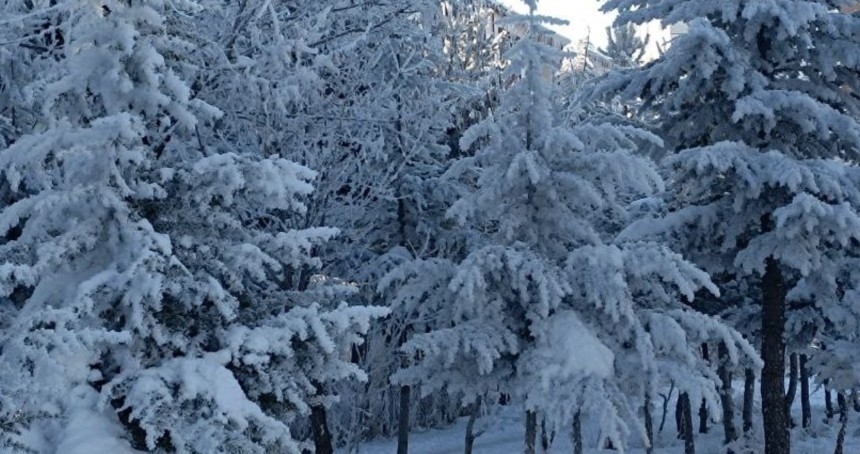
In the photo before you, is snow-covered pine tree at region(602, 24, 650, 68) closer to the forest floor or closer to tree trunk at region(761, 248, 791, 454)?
the forest floor

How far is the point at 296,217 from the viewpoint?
9844 mm

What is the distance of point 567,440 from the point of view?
18.9 meters

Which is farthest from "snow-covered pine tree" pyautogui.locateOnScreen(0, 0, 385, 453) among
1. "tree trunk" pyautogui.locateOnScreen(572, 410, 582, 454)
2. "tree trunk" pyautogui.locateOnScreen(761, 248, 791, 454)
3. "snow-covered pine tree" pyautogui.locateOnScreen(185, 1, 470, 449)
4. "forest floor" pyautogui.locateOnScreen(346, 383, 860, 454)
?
"forest floor" pyautogui.locateOnScreen(346, 383, 860, 454)

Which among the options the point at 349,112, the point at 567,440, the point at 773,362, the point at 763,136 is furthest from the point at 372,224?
the point at 567,440

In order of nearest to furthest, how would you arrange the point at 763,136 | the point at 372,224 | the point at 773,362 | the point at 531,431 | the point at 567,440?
the point at 531,431 → the point at 773,362 → the point at 763,136 → the point at 372,224 → the point at 567,440

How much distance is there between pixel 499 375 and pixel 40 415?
15.0 ft

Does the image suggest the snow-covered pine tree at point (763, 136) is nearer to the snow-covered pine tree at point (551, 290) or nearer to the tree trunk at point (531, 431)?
the snow-covered pine tree at point (551, 290)

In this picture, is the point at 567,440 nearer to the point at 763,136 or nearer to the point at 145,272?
the point at 763,136

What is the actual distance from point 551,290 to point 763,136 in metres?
5.74

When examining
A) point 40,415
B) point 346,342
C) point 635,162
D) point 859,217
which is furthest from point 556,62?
point 40,415

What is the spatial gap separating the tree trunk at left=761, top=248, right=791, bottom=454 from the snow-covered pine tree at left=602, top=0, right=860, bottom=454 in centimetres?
1

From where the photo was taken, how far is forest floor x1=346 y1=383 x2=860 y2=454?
→ 16656mm

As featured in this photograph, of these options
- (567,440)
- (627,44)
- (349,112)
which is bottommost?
(567,440)

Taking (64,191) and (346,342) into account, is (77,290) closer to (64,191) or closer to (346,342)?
(64,191)
